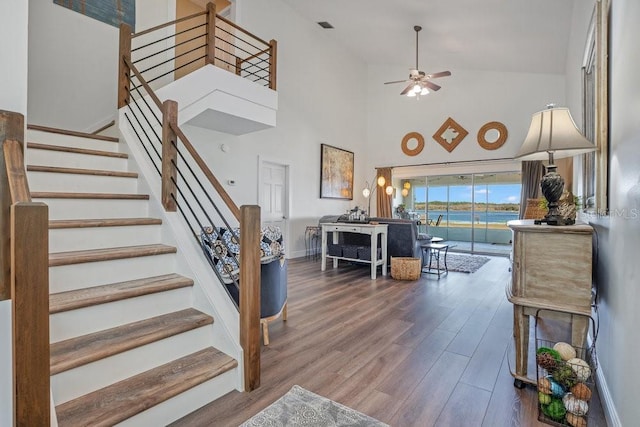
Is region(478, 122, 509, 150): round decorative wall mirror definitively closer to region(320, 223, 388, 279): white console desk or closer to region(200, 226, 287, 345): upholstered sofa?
region(320, 223, 388, 279): white console desk

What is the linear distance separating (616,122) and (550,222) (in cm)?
63

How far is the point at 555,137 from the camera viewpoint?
78.1 inches

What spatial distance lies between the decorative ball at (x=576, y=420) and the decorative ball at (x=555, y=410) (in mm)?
33

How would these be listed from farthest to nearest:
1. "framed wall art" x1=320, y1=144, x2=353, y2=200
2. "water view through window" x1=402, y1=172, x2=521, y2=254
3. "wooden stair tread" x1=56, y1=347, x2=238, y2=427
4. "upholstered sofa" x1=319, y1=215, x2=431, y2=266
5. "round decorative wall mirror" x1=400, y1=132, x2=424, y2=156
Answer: "round decorative wall mirror" x1=400, y1=132, x2=424, y2=156
"water view through window" x1=402, y1=172, x2=521, y2=254
"framed wall art" x1=320, y1=144, x2=353, y2=200
"upholstered sofa" x1=319, y1=215, x2=431, y2=266
"wooden stair tread" x1=56, y1=347, x2=238, y2=427

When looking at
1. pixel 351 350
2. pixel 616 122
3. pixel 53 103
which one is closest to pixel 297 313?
pixel 351 350

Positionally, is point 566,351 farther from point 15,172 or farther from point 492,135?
point 492,135

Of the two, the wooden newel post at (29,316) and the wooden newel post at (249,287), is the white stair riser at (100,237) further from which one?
the wooden newel post at (29,316)

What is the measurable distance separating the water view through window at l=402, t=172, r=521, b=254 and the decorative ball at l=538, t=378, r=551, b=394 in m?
7.06

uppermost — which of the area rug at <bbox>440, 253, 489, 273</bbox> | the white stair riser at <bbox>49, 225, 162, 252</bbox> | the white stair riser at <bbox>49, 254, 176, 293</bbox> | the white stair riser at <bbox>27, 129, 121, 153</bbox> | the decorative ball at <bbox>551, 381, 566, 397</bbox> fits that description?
the white stair riser at <bbox>27, 129, 121, 153</bbox>

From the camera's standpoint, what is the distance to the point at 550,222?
2.06 meters

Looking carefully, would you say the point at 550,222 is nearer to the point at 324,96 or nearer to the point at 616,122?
the point at 616,122

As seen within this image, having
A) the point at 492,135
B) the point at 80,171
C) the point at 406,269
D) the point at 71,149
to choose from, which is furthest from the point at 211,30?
the point at 492,135

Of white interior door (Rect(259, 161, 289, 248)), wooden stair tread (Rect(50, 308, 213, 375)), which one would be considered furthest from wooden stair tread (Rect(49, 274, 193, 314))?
white interior door (Rect(259, 161, 289, 248))

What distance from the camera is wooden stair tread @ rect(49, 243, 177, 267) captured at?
199 cm
